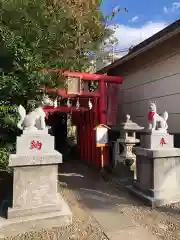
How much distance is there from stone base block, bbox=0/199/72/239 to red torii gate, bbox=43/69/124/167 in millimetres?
3995

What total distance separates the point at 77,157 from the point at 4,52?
24.8ft

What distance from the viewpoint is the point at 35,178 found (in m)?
4.36

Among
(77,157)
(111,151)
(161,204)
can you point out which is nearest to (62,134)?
(77,157)

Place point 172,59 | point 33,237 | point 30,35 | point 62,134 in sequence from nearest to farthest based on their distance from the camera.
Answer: point 33,237 < point 30,35 < point 172,59 < point 62,134

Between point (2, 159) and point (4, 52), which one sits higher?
point (4, 52)

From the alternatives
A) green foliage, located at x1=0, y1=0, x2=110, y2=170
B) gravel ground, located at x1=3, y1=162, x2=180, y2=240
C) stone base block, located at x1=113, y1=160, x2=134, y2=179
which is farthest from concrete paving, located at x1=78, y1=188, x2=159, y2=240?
green foliage, located at x1=0, y1=0, x2=110, y2=170

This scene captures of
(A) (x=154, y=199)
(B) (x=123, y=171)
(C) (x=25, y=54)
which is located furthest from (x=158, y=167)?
(C) (x=25, y=54)

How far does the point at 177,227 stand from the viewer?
13.5ft

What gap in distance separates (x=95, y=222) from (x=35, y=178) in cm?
158

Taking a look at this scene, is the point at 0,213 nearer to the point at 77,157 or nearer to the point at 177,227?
the point at 177,227

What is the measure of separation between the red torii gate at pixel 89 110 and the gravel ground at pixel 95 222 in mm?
2300

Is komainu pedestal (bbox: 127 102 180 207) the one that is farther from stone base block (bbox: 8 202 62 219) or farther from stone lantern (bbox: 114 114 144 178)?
stone base block (bbox: 8 202 62 219)

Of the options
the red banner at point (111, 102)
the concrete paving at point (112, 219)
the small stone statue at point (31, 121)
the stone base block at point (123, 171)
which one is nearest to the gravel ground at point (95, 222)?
the concrete paving at point (112, 219)

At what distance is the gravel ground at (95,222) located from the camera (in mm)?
3854
